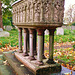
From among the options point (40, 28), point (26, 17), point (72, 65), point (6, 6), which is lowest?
point (72, 65)

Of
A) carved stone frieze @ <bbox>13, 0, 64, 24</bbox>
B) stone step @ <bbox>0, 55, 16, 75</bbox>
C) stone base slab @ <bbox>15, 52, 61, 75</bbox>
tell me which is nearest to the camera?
carved stone frieze @ <bbox>13, 0, 64, 24</bbox>

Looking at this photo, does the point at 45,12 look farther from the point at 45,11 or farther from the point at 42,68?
the point at 42,68

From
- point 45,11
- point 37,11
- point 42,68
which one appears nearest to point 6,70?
point 42,68

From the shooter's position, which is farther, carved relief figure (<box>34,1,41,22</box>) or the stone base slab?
the stone base slab

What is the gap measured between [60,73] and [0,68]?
92.5 inches

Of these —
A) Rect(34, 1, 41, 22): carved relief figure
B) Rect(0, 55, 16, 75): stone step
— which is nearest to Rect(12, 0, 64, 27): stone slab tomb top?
Rect(34, 1, 41, 22): carved relief figure

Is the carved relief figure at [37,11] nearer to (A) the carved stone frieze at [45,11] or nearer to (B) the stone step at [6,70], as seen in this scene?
(A) the carved stone frieze at [45,11]

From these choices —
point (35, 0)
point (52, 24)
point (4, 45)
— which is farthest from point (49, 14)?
point (4, 45)

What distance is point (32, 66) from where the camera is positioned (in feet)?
13.4

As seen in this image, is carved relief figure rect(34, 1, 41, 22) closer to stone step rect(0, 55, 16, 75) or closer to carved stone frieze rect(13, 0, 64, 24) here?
carved stone frieze rect(13, 0, 64, 24)

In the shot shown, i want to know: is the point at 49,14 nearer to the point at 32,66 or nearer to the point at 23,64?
the point at 32,66

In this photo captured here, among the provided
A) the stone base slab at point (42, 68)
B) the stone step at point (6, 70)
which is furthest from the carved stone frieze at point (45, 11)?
the stone step at point (6, 70)

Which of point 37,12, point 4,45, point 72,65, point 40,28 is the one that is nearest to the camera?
point 37,12

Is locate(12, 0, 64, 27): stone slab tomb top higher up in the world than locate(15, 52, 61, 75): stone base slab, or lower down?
higher up
